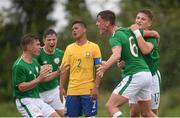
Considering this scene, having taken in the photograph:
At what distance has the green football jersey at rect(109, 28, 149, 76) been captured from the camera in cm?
1208

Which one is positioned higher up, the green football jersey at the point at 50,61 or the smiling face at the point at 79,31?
the smiling face at the point at 79,31

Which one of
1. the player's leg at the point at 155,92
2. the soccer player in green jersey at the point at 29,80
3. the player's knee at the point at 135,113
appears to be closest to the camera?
the soccer player in green jersey at the point at 29,80

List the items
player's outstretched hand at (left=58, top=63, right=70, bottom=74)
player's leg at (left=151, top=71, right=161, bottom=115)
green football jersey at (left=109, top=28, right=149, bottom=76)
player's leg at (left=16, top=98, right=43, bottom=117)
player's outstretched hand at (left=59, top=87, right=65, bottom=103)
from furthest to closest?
player's outstretched hand at (left=59, top=87, right=65, bottom=103), player's outstretched hand at (left=58, top=63, right=70, bottom=74), player's leg at (left=151, top=71, right=161, bottom=115), player's leg at (left=16, top=98, right=43, bottom=117), green football jersey at (left=109, top=28, right=149, bottom=76)

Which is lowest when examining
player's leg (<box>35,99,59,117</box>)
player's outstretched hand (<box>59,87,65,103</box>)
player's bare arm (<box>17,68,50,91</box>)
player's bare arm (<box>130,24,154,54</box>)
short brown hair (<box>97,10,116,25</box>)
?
player's leg (<box>35,99,59,117</box>)

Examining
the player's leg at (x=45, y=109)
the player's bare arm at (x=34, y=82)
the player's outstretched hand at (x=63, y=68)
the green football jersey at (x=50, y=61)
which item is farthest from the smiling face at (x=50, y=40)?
the player's bare arm at (x=34, y=82)

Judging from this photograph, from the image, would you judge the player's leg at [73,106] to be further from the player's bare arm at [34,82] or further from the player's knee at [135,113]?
the player's bare arm at [34,82]

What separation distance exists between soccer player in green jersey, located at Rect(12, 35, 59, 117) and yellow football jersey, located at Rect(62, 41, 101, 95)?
3.23 feet

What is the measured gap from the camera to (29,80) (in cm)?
1273

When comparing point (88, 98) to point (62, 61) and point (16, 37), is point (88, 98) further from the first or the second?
point (16, 37)

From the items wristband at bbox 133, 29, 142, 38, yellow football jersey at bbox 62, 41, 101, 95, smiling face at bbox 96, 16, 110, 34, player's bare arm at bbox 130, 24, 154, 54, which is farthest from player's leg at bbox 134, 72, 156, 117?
yellow football jersey at bbox 62, 41, 101, 95

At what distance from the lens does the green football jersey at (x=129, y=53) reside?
1208 centimetres

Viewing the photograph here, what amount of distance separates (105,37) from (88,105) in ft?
42.0

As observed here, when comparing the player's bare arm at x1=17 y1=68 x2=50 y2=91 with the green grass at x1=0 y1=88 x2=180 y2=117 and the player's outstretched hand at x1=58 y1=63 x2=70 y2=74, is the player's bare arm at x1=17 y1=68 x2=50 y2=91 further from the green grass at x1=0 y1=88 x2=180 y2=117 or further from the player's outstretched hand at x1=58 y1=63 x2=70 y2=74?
the green grass at x1=0 y1=88 x2=180 y2=117

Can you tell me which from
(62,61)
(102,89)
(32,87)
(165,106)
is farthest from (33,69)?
(102,89)
